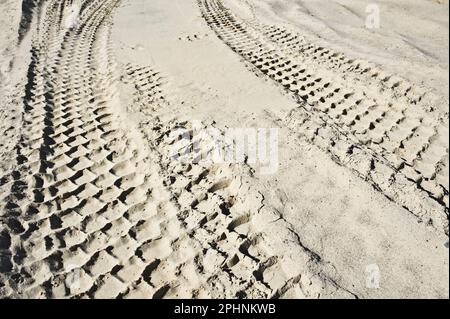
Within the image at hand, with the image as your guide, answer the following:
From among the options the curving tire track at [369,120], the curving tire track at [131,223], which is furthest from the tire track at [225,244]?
the curving tire track at [369,120]

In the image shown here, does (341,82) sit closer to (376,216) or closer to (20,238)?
(376,216)

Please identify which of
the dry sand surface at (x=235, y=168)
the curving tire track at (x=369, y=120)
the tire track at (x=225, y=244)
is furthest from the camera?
the curving tire track at (x=369, y=120)

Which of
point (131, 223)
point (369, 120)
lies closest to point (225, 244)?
point (131, 223)

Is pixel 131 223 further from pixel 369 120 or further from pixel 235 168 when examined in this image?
pixel 369 120

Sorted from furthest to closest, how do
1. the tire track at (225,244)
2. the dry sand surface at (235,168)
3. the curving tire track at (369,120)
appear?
the curving tire track at (369,120) → the dry sand surface at (235,168) → the tire track at (225,244)

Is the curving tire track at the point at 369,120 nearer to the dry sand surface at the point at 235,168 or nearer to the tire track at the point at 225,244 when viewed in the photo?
the dry sand surface at the point at 235,168

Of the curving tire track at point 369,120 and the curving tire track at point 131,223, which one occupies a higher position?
the curving tire track at point 369,120
